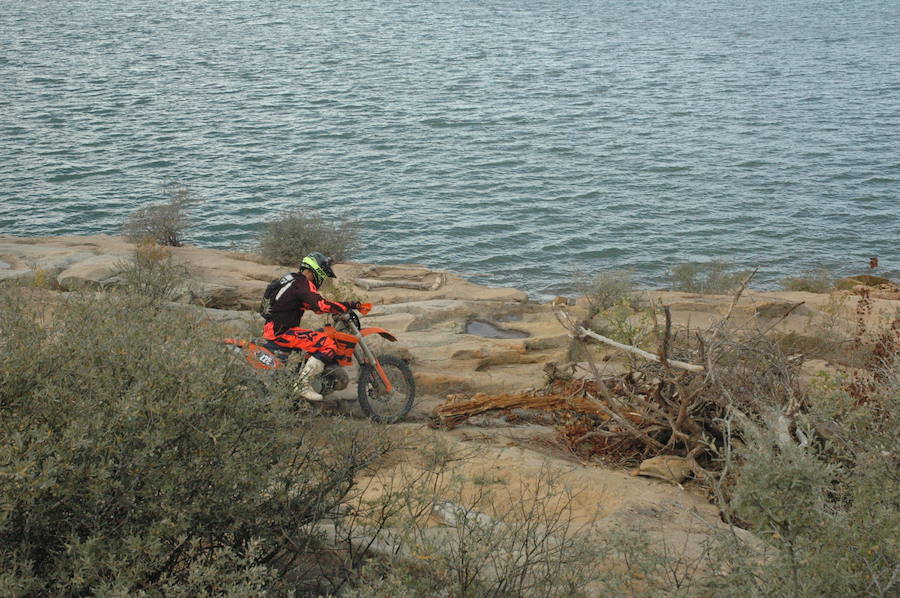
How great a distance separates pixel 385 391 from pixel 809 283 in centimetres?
1221

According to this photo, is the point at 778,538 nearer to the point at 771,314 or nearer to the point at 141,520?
the point at 141,520

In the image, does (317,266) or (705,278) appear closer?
(317,266)

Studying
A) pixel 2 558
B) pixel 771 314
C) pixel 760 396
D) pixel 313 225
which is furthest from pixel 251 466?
pixel 313 225

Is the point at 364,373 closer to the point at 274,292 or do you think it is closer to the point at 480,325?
the point at 274,292

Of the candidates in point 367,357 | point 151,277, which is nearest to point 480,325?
point 367,357

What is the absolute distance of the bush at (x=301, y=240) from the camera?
17.6 metres

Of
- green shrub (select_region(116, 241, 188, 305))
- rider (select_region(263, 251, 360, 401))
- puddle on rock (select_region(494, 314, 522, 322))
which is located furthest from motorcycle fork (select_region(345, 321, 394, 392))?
puddle on rock (select_region(494, 314, 522, 322))

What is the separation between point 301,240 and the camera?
58.0 feet

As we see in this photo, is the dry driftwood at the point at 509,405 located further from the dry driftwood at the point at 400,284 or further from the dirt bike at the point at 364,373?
the dry driftwood at the point at 400,284

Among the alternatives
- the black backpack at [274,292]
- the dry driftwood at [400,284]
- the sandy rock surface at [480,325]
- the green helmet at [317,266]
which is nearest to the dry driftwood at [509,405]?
the sandy rock surface at [480,325]

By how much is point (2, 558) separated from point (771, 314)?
41.7 feet

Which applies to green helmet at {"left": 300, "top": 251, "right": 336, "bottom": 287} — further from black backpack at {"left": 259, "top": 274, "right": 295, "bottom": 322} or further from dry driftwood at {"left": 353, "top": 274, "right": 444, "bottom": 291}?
dry driftwood at {"left": 353, "top": 274, "right": 444, "bottom": 291}

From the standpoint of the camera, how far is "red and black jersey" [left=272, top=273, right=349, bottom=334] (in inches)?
306

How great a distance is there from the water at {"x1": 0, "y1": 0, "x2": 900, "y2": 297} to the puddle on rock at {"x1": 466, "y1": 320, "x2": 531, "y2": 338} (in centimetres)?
540
